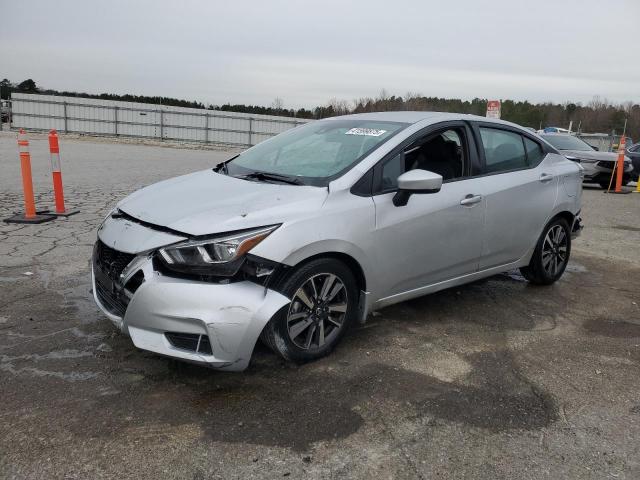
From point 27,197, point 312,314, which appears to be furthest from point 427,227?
point 27,197

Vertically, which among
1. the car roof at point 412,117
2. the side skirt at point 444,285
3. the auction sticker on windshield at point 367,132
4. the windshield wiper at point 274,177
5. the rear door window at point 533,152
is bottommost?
the side skirt at point 444,285

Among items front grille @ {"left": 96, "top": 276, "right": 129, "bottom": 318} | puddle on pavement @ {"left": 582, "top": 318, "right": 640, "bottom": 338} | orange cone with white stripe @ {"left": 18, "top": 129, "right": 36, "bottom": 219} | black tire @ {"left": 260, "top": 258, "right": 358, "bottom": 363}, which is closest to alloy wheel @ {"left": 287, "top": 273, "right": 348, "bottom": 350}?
black tire @ {"left": 260, "top": 258, "right": 358, "bottom": 363}

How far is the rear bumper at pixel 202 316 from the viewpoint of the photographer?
2961 mm

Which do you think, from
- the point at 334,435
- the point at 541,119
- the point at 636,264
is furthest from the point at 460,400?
the point at 541,119

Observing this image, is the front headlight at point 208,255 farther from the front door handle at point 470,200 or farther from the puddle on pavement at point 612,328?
the puddle on pavement at point 612,328

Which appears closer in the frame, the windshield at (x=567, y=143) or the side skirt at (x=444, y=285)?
the side skirt at (x=444, y=285)

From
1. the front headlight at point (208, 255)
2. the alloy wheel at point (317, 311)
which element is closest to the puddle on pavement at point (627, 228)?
the alloy wheel at point (317, 311)

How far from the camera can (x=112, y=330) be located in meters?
3.94

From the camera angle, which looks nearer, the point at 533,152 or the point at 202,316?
the point at 202,316

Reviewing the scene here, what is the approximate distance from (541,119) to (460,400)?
89892 millimetres

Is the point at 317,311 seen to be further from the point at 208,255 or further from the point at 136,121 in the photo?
the point at 136,121

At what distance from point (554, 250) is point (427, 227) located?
2.10 metres

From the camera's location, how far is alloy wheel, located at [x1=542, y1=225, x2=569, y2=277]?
5.28 metres

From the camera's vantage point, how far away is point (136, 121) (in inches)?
1224
